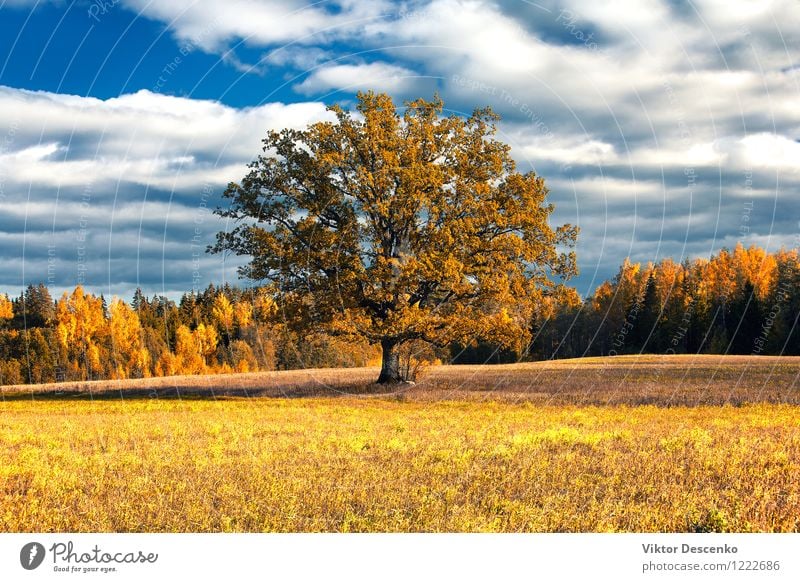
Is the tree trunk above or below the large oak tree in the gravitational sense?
below

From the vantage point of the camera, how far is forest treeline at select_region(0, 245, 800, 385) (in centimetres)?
9925

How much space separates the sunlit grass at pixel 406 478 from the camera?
9945 millimetres

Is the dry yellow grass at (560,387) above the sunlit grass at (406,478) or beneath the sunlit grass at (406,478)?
beneath

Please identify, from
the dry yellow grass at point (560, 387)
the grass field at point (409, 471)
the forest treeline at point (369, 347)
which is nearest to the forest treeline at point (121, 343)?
the forest treeline at point (369, 347)

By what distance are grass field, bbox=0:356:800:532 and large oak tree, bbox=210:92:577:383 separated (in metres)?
9.84

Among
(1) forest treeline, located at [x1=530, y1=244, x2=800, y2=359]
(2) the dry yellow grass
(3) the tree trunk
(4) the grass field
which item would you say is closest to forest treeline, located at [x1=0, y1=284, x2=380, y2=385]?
(1) forest treeline, located at [x1=530, y1=244, x2=800, y2=359]

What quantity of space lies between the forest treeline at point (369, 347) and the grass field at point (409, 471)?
210 ft

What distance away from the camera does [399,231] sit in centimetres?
4047

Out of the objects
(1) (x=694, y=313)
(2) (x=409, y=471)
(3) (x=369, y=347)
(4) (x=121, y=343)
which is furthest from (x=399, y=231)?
(4) (x=121, y=343)

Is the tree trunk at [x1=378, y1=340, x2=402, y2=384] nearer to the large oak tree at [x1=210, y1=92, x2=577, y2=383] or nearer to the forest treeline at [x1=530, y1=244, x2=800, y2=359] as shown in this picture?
the large oak tree at [x1=210, y1=92, x2=577, y2=383]

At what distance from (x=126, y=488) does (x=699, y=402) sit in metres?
27.2

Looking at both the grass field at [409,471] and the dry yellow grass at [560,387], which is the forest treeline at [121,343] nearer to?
the dry yellow grass at [560,387]

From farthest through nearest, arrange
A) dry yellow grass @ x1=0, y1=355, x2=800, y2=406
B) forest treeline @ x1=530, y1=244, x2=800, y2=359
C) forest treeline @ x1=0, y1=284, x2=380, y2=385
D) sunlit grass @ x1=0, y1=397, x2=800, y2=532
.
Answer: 1. forest treeline @ x1=0, y1=284, x2=380, y2=385
2. forest treeline @ x1=530, y1=244, x2=800, y2=359
3. dry yellow grass @ x1=0, y1=355, x2=800, y2=406
4. sunlit grass @ x1=0, y1=397, x2=800, y2=532
